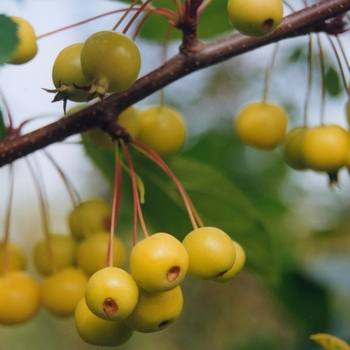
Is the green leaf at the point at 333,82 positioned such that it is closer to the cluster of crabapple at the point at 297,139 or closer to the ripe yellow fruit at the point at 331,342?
the cluster of crabapple at the point at 297,139

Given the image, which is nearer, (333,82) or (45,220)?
(45,220)

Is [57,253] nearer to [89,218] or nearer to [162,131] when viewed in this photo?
[89,218]

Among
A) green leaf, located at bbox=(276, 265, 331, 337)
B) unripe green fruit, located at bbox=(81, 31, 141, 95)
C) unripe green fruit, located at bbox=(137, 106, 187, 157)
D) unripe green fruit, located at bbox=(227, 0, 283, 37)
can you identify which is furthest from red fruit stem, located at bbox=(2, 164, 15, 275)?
green leaf, located at bbox=(276, 265, 331, 337)

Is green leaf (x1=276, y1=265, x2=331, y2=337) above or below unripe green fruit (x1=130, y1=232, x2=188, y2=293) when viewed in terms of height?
below

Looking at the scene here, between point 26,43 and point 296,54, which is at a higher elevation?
point 26,43

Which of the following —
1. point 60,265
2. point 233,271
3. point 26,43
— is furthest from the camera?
point 60,265

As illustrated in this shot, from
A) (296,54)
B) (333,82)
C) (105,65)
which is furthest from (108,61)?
(296,54)

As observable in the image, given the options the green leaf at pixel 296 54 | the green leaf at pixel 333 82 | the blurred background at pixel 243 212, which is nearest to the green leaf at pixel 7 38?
the blurred background at pixel 243 212

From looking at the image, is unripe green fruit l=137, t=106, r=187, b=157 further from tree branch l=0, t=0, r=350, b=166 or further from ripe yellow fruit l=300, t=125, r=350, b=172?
ripe yellow fruit l=300, t=125, r=350, b=172

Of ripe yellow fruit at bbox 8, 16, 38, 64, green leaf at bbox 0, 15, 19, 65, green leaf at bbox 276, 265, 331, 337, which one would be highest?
green leaf at bbox 0, 15, 19, 65
